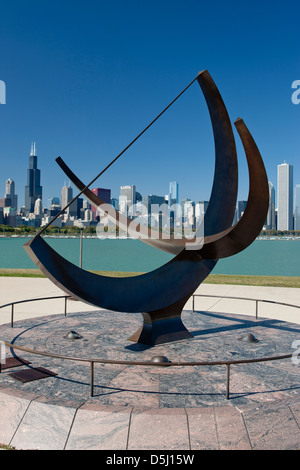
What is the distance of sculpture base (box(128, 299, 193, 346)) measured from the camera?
629 cm

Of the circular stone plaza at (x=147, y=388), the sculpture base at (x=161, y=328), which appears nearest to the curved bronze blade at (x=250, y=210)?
the sculpture base at (x=161, y=328)

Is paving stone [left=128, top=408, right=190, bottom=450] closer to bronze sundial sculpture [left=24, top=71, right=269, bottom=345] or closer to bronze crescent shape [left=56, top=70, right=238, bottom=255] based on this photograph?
bronze sundial sculpture [left=24, top=71, right=269, bottom=345]

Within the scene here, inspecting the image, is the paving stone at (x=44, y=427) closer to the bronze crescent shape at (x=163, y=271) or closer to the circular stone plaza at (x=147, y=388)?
the circular stone plaza at (x=147, y=388)

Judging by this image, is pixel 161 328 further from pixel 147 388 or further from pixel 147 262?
pixel 147 262

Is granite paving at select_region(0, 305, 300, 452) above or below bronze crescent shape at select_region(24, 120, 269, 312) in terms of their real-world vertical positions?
below

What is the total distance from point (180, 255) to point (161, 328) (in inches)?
48.3

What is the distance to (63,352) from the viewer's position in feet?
19.2

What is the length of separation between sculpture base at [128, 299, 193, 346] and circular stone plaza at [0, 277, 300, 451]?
0.12 meters

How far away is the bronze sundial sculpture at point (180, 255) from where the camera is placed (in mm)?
5230

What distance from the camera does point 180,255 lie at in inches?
260

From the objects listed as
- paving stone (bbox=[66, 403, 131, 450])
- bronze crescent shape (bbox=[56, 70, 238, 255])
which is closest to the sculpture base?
bronze crescent shape (bbox=[56, 70, 238, 255])
